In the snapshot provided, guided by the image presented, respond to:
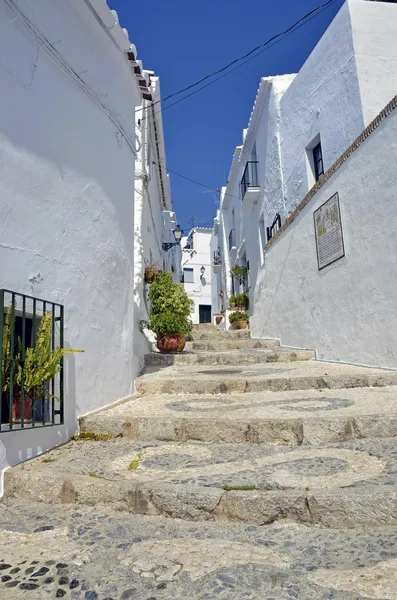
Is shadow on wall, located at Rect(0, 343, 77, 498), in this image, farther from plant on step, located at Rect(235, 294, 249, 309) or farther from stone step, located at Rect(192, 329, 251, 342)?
plant on step, located at Rect(235, 294, 249, 309)

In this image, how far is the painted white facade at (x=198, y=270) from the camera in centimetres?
2938

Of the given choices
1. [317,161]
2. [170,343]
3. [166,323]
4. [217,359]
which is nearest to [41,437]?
[217,359]

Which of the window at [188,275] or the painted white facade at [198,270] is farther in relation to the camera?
the window at [188,275]

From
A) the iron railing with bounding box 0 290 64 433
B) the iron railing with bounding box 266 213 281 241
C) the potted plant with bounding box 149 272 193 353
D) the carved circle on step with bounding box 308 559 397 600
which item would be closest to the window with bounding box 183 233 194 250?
the iron railing with bounding box 266 213 281 241

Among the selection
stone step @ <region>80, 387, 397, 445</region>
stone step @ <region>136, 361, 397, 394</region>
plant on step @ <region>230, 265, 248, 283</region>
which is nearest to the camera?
stone step @ <region>80, 387, 397, 445</region>

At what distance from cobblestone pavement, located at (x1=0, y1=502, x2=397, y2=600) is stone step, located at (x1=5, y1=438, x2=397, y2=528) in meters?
0.08

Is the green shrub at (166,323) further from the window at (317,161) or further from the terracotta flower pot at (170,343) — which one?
the window at (317,161)

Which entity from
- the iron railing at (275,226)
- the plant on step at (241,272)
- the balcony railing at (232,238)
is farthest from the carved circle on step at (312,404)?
the balcony railing at (232,238)

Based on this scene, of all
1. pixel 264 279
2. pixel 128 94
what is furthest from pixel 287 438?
pixel 264 279

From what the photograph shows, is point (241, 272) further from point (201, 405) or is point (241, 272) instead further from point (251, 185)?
point (201, 405)

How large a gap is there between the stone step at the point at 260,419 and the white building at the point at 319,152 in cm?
160

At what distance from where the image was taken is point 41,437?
118 inches

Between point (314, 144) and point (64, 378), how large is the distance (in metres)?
8.80

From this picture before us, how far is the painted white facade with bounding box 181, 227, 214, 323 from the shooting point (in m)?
29.4
